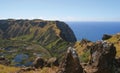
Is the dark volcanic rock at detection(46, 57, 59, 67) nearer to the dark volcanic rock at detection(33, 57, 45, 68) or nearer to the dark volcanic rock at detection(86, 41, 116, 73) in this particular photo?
the dark volcanic rock at detection(33, 57, 45, 68)

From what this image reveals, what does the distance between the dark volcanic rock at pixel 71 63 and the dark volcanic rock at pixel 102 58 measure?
3062 millimetres

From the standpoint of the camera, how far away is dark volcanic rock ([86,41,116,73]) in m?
41.0

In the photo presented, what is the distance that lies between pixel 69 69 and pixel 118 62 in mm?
16067

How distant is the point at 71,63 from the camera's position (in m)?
40.2

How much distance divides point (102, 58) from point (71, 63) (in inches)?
197

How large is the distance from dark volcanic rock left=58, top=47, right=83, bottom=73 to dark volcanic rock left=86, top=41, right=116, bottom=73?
3.06 metres

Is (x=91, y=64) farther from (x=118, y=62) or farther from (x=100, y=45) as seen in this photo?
(x=118, y=62)

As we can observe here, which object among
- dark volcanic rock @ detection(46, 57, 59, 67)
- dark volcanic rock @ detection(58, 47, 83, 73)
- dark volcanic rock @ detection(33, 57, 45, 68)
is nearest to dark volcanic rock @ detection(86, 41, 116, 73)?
dark volcanic rock @ detection(58, 47, 83, 73)

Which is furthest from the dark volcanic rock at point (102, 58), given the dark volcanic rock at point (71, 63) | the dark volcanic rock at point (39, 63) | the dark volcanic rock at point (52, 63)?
the dark volcanic rock at point (39, 63)

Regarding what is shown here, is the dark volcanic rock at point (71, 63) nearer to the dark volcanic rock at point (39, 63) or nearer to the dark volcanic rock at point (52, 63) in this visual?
the dark volcanic rock at point (52, 63)

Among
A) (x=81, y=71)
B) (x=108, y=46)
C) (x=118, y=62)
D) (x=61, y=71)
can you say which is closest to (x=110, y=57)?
(x=108, y=46)

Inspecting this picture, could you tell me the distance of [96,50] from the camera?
42188 millimetres

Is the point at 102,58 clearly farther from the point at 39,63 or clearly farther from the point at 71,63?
the point at 39,63

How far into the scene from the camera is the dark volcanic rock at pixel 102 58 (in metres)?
41.0
